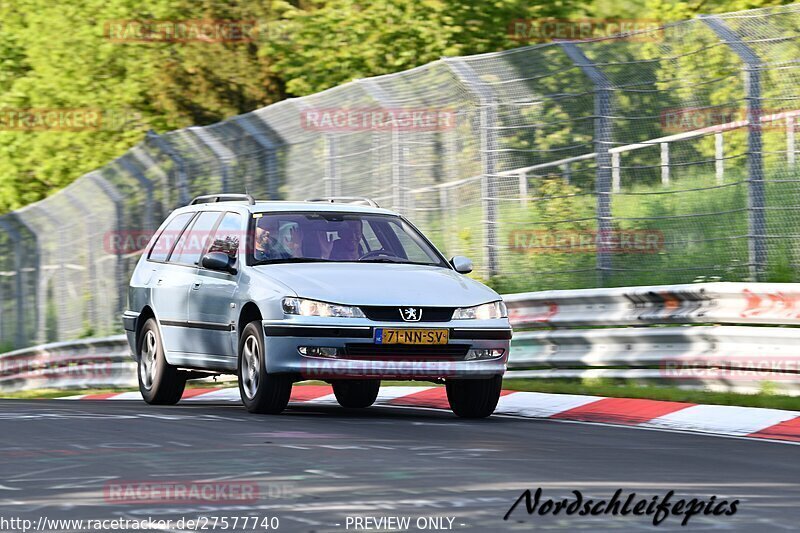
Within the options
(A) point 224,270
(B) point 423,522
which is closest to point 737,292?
(A) point 224,270

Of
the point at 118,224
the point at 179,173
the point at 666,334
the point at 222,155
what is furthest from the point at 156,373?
the point at 118,224

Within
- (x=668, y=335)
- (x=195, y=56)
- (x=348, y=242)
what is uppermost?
(x=195, y=56)

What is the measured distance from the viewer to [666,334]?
13523 millimetres

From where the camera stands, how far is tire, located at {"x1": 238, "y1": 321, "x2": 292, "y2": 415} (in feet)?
38.5

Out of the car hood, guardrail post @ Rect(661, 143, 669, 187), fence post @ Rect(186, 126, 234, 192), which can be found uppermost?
fence post @ Rect(186, 126, 234, 192)

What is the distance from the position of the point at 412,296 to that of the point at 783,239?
332 centimetres

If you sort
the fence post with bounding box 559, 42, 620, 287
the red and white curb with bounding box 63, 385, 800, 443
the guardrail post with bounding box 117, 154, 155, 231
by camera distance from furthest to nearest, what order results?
the guardrail post with bounding box 117, 154, 155, 231 → the fence post with bounding box 559, 42, 620, 287 → the red and white curb with bounding box 63, 385, 800, 443

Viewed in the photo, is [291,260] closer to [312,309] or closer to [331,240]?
[331,240]

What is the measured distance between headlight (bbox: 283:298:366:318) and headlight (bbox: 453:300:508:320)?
720 mm

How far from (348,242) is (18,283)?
15.5 metres

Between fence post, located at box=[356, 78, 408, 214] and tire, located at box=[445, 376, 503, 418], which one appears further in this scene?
fence post, located at box=[356, 78, 408, 214]

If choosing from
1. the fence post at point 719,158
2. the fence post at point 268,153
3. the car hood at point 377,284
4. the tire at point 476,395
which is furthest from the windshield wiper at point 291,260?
the fence post at point 268,153

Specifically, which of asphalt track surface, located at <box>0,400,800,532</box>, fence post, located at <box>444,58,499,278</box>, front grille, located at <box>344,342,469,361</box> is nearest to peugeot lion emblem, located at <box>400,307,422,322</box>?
front grille, located at <box>344,342,469,361</box>

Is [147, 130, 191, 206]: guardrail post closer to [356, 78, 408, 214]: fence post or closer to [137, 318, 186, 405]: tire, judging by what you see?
[356, 78, 408, 214]: fence post
